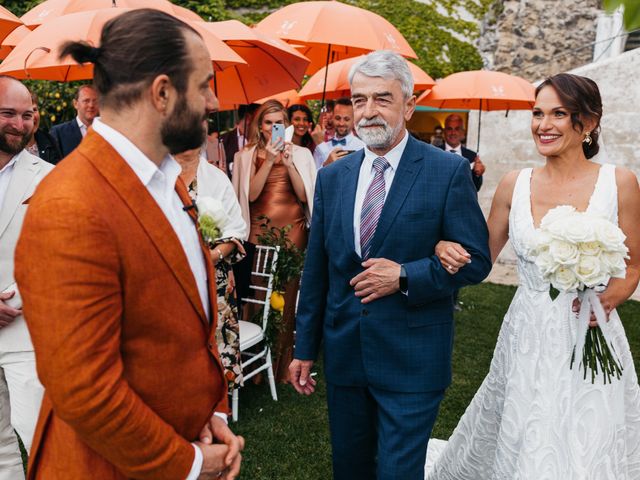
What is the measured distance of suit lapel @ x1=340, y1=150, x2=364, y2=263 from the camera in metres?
2.82

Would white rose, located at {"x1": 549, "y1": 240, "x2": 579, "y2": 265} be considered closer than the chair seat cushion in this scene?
Yes

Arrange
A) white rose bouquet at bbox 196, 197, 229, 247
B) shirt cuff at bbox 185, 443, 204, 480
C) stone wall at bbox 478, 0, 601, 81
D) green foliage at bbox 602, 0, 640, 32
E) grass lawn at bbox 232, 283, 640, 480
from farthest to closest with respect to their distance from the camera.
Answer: stone wall at bbox 478, 0, 601, 81 < grass lawn at bbox 232, 283, 640, 480 < white rose bouquet at bbox 196, 197, 229, 247 < shirt cuff at bbox 185, 443, 204, 480 < green foliage at bbox 602, 0, 640, 32

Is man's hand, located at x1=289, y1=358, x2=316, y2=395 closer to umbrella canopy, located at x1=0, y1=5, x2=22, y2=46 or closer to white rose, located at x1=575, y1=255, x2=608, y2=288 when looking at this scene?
white rose, located at x1=575, y1=255, x2=608, y2=288

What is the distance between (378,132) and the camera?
111 inches

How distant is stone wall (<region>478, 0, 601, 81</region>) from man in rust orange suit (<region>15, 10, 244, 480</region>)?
1395cm

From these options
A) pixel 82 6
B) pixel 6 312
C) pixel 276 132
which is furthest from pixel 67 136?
pixel 6 312

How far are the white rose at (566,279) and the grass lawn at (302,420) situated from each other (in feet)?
7.27

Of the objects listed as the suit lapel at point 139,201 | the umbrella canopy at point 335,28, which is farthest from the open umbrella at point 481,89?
the suit lapel at point 139,201

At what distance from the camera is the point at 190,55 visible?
1538mm

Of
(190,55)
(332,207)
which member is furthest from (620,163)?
(190,55)

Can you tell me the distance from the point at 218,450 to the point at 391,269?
1200 millimetres

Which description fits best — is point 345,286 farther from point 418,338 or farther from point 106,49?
point 106,49

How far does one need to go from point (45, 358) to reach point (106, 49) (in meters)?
0.75

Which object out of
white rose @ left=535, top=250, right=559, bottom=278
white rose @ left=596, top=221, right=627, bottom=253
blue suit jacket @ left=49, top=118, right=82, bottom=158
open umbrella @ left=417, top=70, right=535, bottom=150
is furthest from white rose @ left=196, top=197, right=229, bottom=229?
open umbrella @ left=417, top=70, right=535, bottom=150
